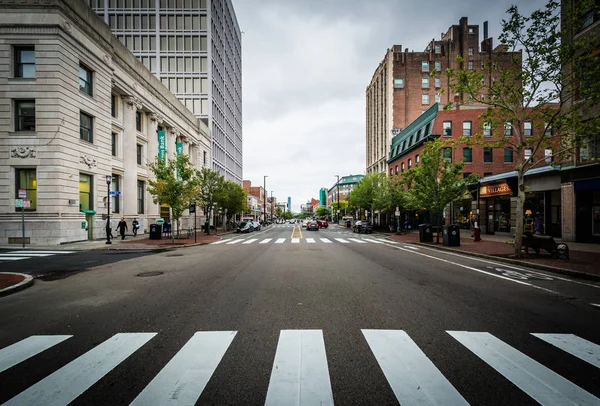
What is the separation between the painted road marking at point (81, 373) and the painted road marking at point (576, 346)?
563 centimetres

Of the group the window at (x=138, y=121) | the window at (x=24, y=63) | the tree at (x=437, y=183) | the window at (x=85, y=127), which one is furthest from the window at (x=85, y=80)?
the tree at (x=437, y=183)

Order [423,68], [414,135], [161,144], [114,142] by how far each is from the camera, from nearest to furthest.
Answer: [114,142] < [161,144] < [414,135] < [423,68]

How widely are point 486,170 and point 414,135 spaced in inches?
386

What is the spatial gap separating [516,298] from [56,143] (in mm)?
23937

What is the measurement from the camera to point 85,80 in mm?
19859

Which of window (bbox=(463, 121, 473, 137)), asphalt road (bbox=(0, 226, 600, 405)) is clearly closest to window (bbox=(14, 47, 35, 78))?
asphalt road (bbox=(0, 226, 600, 405))

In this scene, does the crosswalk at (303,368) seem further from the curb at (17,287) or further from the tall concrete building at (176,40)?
the tall concrete building at (176,40)

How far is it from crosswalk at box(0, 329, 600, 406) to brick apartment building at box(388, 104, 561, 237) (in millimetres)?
13399

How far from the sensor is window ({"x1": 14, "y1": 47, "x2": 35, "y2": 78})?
17562mm

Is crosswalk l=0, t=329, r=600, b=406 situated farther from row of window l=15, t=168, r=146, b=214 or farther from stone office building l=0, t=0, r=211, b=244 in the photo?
row of window l=15, t=168, r=146, b=214

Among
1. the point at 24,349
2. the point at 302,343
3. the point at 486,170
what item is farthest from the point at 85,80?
the point at 486,170

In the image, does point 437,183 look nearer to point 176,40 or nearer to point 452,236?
point 452,236

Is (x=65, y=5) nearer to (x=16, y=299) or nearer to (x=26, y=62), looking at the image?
(x=26, y=62)

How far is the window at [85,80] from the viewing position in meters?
19.4
